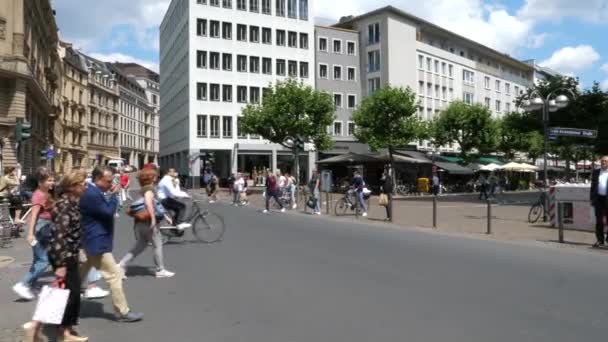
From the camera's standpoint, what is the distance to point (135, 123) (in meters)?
127

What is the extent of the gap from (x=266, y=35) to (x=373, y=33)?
1193cm

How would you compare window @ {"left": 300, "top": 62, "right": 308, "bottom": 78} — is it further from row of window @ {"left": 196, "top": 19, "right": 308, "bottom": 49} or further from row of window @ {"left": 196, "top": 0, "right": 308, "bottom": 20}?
row of window @ {"left": 196, "top": 0, "right": 308, "bottom": 20}

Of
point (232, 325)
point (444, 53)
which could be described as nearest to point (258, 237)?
point (232, 325)

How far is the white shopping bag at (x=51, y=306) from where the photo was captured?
4949 mm

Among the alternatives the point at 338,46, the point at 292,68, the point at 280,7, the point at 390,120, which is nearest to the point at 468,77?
the point at 338,46

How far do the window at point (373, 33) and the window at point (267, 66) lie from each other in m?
11.6

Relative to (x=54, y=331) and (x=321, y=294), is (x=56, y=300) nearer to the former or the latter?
(x=54, y=331)

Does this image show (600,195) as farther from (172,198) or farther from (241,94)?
(241,94)

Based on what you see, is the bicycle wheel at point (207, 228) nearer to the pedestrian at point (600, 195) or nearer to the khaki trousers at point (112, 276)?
the khaki trousers at point (112, 276)

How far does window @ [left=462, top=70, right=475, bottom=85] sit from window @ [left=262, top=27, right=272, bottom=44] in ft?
88.8

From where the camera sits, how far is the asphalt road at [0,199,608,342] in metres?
5.73

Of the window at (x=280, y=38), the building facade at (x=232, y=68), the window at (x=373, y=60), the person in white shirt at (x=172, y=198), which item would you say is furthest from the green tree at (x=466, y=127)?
the person in white shirt at (x=172, y=198)

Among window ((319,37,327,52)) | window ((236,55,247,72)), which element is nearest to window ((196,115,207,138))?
window ((236,55,247,72))

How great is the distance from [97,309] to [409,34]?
63476 mm
